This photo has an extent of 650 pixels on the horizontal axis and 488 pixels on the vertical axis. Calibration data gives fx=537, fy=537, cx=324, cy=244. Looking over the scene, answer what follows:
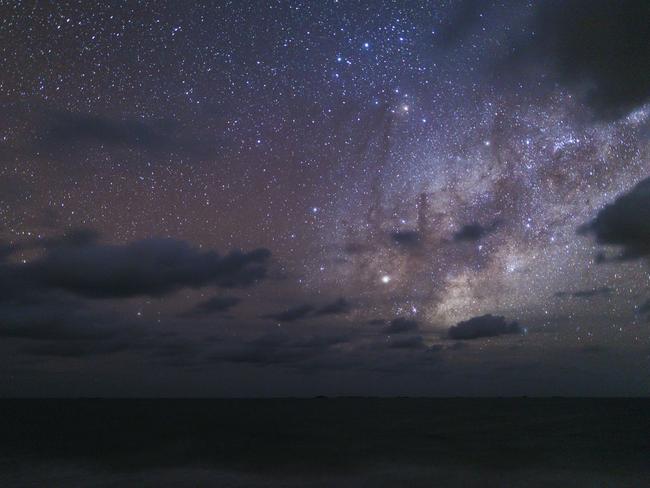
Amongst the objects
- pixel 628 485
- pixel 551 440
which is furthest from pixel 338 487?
pixel 551 440

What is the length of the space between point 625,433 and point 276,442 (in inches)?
2281

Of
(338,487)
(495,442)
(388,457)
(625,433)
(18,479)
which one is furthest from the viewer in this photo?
(625,433)

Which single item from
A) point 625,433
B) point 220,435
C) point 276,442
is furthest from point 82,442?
point 625,433

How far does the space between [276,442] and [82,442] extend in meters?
28.9

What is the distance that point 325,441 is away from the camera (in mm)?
80438

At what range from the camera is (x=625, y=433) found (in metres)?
89.3

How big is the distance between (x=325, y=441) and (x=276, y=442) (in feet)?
24.0

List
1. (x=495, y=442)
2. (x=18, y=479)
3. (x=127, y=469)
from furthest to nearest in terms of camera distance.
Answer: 1. (x=495, y=442)
2. (x=127, y=469)
3. (x=18, y=479)

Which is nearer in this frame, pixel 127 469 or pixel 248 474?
pixel 248 474

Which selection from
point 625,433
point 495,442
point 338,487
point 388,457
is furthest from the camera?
point 625,433

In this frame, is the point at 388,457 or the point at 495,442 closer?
the point at 388,457

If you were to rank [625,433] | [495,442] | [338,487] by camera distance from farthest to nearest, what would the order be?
1. [625,433]
2. [495,442]
3. [338,487]

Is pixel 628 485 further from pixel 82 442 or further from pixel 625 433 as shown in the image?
pixel 82 442

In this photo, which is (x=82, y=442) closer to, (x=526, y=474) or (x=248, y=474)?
(x=248, y=474)
